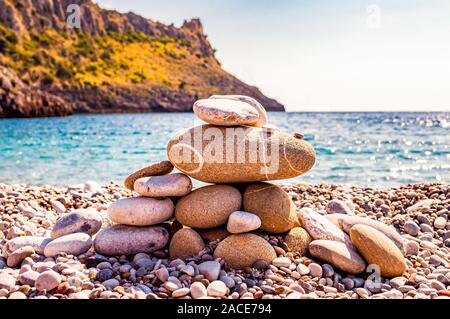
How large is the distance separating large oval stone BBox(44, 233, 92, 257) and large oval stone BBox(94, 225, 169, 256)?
4.2 inches

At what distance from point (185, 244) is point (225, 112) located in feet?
4.49

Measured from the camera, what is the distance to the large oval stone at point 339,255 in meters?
3.98

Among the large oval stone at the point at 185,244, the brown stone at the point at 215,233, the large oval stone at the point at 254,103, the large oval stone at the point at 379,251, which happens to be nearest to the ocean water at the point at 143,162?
the large oval stone at the point at 254,103

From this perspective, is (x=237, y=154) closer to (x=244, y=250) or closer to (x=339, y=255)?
(x=244, y=250)

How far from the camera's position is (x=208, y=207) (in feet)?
14.2

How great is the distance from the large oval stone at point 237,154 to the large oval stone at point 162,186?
5.1 inches

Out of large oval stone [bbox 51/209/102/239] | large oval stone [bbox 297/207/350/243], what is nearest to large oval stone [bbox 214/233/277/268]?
large oval stone [bbox 297/207/350/243]

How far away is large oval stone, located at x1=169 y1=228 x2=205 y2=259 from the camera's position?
166 inches

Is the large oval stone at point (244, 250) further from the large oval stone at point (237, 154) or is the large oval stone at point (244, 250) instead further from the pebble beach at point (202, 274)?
the large oval stone at point (237, 154)

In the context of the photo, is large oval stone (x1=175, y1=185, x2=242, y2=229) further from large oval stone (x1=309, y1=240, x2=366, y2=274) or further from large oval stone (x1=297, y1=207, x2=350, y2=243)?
large oval stone (x1=309, y1=240, x2=366, y2=274)

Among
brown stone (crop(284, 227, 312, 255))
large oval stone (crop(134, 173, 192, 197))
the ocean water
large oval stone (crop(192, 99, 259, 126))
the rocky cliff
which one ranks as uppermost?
the rocky cliff

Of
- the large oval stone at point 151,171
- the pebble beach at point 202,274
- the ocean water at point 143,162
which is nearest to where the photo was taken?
the pebble beach at point 202,274

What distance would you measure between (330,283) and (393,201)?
374 centimetres

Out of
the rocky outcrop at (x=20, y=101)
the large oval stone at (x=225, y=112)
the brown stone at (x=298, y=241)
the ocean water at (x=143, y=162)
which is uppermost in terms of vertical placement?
the rocky outcrop at (x=20, y=101)
